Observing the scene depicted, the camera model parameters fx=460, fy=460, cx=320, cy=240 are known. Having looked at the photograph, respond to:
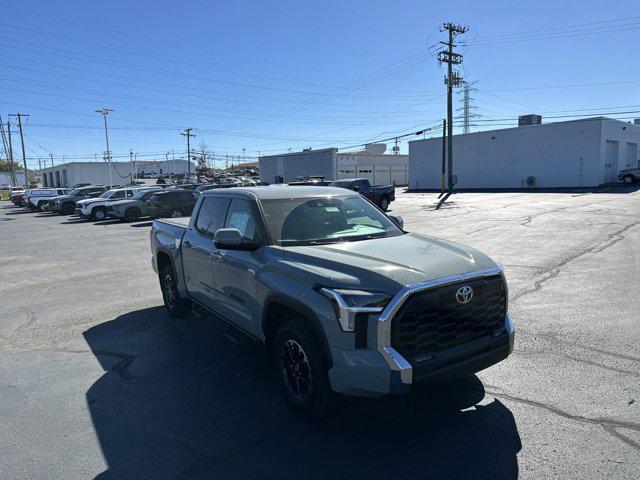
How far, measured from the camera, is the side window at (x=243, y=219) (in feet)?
14.2

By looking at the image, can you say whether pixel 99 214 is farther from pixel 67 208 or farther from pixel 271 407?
pixel 271 407

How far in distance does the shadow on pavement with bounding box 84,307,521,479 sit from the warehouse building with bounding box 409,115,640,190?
38.9 meters

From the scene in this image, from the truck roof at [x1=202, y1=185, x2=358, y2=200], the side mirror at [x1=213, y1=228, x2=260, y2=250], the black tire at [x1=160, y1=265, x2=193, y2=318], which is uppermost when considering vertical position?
the truck roof at [x1=202, y1=185, x2=358, y2=200]

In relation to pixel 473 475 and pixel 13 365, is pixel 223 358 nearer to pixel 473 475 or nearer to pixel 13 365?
pixel 13 365

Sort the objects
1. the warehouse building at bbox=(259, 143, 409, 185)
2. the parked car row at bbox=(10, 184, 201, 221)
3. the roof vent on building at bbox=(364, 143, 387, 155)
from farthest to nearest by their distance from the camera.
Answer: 1. the roof vent on building at bbox=(364, 143, 387, 155)
2. the warehouse building at bbox=(259, 143, 409, 185)
3. the parked car row at bbox=(10, 184, 201, 221)

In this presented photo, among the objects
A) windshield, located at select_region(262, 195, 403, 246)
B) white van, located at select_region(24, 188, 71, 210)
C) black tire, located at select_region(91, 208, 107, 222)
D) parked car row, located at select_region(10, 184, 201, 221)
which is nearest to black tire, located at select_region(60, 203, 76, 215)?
parked car row, located at select_region(10, 184, 201, 221)

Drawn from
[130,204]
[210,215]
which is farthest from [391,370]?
[130,204]

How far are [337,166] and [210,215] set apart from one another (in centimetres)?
5113

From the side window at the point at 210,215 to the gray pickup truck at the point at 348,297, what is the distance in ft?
0.95

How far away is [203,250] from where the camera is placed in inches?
201

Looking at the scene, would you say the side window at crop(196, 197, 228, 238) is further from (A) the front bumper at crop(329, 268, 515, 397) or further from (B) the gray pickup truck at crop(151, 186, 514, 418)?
(A) the front bumper at crop(329, 268, 515, 397)

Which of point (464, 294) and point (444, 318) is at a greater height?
point (464, 294)

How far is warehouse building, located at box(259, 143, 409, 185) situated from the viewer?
183 ft

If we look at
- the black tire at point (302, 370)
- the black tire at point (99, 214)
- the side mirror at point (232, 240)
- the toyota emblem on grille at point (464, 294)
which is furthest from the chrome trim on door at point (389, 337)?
the black tire at point (99, 214)
